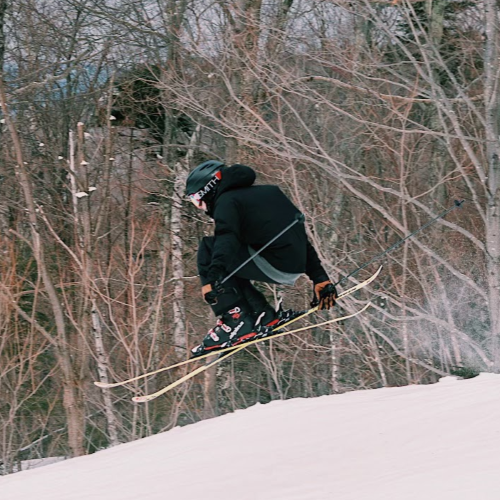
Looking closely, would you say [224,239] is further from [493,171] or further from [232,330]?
[493,171]

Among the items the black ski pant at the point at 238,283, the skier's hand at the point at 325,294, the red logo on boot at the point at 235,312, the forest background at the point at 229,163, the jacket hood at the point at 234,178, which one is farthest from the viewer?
the forest background at the point at 229,163

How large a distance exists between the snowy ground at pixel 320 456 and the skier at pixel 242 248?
3.31 feet

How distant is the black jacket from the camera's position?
564 cm

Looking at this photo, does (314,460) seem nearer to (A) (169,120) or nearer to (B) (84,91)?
(A) (169,120)

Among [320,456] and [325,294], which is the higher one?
[325,294]

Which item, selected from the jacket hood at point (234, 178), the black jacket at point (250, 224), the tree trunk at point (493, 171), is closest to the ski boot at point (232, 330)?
the black jacket at point (250, 224)

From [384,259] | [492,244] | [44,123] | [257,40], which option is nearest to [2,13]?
[44,123]

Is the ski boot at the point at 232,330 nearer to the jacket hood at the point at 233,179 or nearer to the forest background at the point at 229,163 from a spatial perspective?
the jacket hood at the point at 233,179

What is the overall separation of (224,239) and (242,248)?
0.40m

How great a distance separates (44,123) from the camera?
18.3m

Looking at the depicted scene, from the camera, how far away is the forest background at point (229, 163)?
1171 centimetres

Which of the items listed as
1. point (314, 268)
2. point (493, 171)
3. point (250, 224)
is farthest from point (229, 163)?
point (250, 224)

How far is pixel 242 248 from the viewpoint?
237 inches

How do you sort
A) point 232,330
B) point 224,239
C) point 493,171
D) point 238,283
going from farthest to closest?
point 493,171 < point 232,330 < point 238,283 < point 224,239
